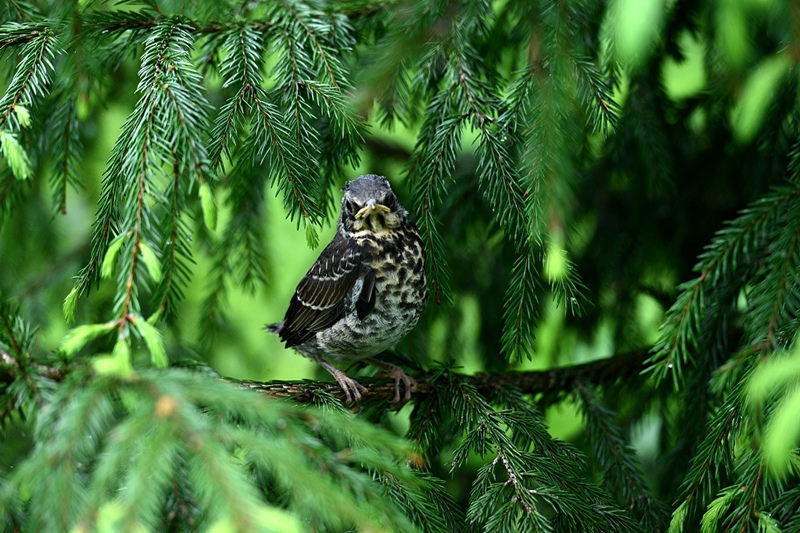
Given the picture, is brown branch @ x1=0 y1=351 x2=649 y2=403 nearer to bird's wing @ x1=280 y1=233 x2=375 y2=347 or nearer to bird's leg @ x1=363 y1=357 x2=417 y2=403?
bird's leg @ x1=363 y1=357 x2=417 y2=403

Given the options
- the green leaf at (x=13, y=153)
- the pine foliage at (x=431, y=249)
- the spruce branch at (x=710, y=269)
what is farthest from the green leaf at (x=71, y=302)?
the spruce branch at (x=710, y=269)

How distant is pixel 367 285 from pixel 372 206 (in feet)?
0.86

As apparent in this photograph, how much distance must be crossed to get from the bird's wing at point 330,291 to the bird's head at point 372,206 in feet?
0.28

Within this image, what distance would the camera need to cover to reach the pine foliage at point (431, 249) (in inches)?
47.4

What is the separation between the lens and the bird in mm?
2367

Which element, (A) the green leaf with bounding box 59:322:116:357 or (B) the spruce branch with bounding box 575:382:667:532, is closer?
(A) the green leaf with bounding box 59:322:116:357

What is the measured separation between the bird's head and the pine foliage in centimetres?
21

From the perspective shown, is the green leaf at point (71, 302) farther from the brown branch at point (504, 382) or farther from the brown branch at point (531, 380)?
the brown branch at point (531, 380)

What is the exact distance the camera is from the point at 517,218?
1.80 metres

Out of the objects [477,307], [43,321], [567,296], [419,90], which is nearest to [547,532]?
[567,296]

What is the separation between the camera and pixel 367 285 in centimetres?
241

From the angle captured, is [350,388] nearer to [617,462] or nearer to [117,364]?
[617,462]

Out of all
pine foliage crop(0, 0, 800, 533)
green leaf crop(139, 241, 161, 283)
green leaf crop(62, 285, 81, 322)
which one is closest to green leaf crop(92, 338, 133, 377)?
pine foliage crop(0, 0, 800, 533)

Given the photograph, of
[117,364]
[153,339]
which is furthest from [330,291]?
[117,364]
